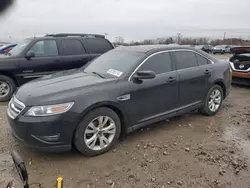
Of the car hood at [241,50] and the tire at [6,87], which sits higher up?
the car hood at [241,50]

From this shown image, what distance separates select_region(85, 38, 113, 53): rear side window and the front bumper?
468cm

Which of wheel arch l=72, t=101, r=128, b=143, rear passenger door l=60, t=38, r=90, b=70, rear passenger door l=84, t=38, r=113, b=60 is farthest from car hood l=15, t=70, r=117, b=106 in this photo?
rear passenger door l=84, t=38, r=113, b=60

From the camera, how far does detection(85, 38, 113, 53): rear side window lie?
7508mm

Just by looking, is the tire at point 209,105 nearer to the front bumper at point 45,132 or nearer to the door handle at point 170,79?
the door handle at point 170,79

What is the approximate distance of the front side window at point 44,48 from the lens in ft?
22.0

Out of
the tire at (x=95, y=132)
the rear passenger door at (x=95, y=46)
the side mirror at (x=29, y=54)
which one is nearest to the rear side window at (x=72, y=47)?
the rear passenger door at (x=95, y=46)

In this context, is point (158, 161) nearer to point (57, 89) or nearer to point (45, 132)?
point (45, 132)

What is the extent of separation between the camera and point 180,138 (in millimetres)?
4082

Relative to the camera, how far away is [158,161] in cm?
333

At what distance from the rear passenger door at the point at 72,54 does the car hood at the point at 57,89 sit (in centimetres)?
314

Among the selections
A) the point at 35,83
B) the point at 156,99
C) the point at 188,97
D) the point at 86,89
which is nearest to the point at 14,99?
the point at 35,83

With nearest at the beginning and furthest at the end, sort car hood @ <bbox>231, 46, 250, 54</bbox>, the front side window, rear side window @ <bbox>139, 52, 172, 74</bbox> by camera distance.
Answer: rear side window @ <bbox>139, 52, 172, 74</bbox>, the front side window, car hood @ <bbox>231, 46, 250, 54</bbox>

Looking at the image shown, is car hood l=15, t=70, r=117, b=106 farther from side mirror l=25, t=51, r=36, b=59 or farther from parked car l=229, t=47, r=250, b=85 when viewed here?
parked car l=229, t=47, r=250, b=85

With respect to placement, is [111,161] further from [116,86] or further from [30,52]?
[30,52]
